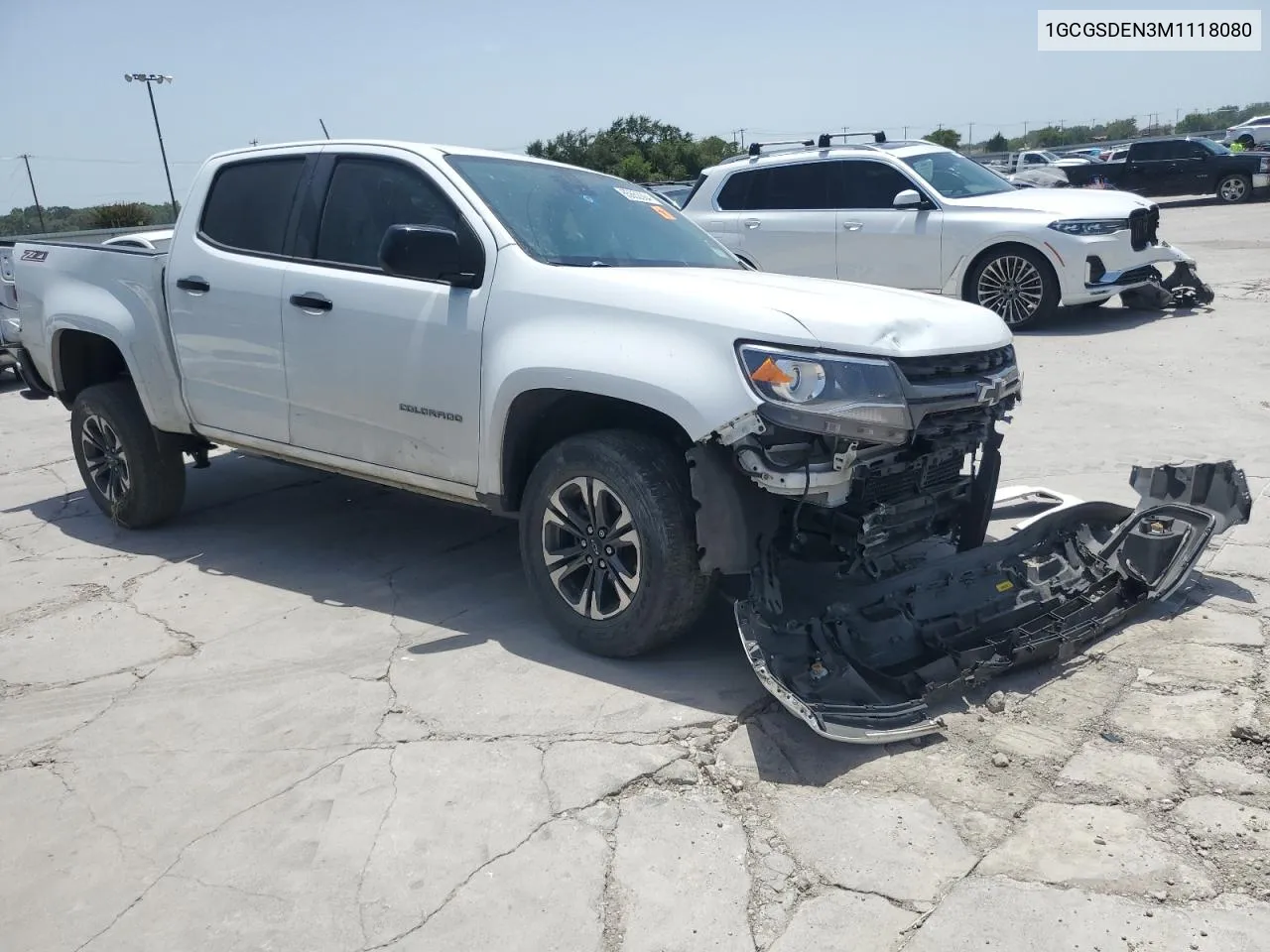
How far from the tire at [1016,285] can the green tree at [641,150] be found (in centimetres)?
3115

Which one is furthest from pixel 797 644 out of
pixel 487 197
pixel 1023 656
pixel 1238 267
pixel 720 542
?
pixel 1238 267

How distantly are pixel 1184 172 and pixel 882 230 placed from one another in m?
18.7

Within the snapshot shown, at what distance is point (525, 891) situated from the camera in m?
2.88

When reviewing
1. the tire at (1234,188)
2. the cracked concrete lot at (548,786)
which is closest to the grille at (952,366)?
the cracked concrete lot at (548,786)

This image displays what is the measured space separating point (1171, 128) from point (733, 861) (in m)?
78.4

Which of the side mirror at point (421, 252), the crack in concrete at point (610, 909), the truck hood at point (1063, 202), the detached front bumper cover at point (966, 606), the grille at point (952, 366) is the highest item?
the side mirror at point (421, 252)

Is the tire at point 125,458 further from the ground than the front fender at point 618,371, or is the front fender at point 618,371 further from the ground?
the front fender at point 618,371

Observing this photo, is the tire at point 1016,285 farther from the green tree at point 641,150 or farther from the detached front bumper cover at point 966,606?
the green tree at point 641,150

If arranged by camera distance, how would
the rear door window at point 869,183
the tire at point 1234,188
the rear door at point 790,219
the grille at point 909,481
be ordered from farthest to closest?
the tire at point 1234,188 < the rear door at point 790,219 < the rear door window at point 869,183 < the grille at point 909,481

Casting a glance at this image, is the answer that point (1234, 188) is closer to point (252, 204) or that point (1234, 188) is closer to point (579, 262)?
point (579, 262)

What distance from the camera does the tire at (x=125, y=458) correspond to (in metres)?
5.93

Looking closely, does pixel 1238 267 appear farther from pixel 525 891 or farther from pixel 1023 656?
pixel 525 891

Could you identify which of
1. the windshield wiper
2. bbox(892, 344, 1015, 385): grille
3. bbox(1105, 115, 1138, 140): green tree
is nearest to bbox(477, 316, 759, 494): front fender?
the windshield wiper

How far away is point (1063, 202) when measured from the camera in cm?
1091
